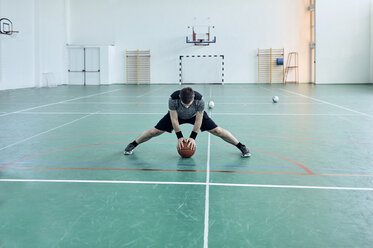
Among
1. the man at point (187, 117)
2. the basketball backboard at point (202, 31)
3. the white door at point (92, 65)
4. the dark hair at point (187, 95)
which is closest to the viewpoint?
the dark hair at point (187, 95)

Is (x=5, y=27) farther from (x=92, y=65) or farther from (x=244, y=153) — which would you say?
(x=244, y=153)

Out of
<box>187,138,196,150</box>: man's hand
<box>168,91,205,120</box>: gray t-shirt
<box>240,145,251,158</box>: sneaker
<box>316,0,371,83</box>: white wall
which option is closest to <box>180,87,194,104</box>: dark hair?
<box>168,91,205,120</box>: gray t-shirt

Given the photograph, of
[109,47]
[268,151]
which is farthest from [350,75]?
[268,151]

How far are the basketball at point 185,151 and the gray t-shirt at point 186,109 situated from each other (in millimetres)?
368

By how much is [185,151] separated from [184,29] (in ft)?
71.8

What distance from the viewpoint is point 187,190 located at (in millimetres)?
3584

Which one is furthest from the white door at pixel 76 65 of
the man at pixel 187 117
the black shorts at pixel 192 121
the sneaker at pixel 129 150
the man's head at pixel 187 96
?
the man's head at pixel 187 96

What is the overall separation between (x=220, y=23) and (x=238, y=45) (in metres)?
1.89

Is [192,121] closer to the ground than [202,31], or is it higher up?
closer to the ground

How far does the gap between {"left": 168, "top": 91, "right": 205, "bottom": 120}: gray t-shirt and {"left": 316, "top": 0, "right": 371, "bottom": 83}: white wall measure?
21148mm

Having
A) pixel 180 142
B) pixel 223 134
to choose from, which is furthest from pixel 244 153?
pixel 180 142

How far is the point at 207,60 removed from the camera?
2589 centimetres

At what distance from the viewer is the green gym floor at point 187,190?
8.52ft

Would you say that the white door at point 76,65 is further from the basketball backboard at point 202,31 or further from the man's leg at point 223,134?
the man's leg at point 223,134
